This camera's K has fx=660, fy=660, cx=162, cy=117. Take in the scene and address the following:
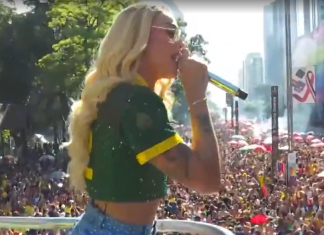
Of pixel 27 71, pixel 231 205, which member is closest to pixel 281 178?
pixel 231 205

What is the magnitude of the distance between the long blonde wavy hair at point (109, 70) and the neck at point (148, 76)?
0.03 meters

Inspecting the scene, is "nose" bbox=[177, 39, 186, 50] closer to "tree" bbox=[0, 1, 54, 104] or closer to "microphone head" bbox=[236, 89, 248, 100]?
"microphone head" bbox=[236, 89, 248, 100]

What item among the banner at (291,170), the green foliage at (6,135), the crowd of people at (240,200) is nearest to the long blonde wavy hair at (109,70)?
the crowd of people at (240,200)

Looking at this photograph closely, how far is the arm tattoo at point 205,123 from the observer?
4.65ft

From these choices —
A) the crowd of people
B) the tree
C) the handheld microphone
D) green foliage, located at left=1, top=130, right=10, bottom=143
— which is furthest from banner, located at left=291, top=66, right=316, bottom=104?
the handheld microphone

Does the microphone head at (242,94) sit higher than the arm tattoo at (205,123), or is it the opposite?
the microphone head at (242,94)

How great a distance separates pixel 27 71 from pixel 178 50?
2406 cm

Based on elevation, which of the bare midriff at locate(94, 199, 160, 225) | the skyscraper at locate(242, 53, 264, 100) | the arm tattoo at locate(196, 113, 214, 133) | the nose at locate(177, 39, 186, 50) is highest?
the nose at locate(177, 39, 186, 50)

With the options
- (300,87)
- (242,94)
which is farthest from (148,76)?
(300,87)

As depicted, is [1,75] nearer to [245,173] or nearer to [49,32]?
[49,32]

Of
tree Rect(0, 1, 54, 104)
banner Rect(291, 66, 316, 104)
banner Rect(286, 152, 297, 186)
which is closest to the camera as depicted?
banner Rect(286, 152, 297, 186)

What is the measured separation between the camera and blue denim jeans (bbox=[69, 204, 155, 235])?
1396 millimetres

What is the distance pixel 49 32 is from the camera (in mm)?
24359

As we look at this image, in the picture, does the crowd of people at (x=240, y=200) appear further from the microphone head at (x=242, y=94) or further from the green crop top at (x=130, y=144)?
the green crop top at (x=130, y=144)
